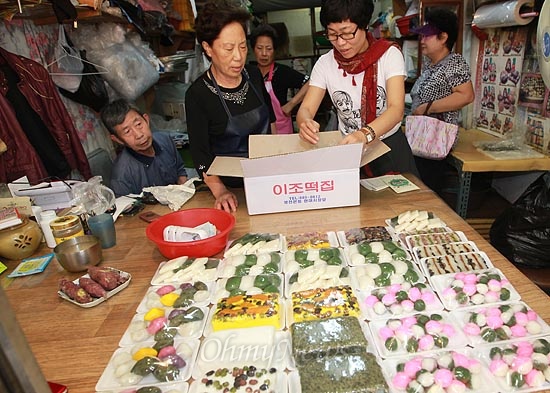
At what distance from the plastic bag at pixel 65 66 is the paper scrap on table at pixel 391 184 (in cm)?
185

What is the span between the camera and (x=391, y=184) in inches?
66.8

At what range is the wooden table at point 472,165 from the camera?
2420 mm

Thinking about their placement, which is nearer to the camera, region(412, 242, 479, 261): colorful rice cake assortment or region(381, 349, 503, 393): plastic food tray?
region(381, 349, 503, 393): plastic food tray

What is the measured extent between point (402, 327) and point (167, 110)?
339cm

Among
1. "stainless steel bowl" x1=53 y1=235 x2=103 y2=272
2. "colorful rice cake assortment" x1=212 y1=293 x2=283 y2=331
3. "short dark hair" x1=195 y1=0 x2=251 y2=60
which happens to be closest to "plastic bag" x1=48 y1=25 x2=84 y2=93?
"short dark hair" x1=195 y1=0 x2=251 y2=60

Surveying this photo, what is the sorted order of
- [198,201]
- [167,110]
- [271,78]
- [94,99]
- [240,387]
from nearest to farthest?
1. [240,387]
2. [198,201]
3. [94,99]
4. [271,78]
5. [167,110]

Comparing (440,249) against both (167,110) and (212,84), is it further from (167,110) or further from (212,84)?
(167,110)

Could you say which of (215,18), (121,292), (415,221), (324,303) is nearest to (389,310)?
(324,303)

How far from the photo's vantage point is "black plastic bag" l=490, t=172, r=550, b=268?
196cm

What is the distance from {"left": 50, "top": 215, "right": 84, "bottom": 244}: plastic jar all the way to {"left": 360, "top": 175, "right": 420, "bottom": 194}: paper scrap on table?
1.09m

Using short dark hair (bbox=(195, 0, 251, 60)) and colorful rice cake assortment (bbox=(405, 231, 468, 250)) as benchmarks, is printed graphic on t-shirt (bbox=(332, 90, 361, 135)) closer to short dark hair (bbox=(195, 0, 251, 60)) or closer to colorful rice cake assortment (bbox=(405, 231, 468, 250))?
short dark hair (bbox=(195, 0, 251, 60))

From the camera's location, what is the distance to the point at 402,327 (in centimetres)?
86

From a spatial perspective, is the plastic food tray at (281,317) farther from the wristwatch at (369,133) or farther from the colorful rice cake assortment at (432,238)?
the wristwatch at (369,133)

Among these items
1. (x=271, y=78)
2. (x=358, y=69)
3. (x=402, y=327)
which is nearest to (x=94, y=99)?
(x=271, y=78)
